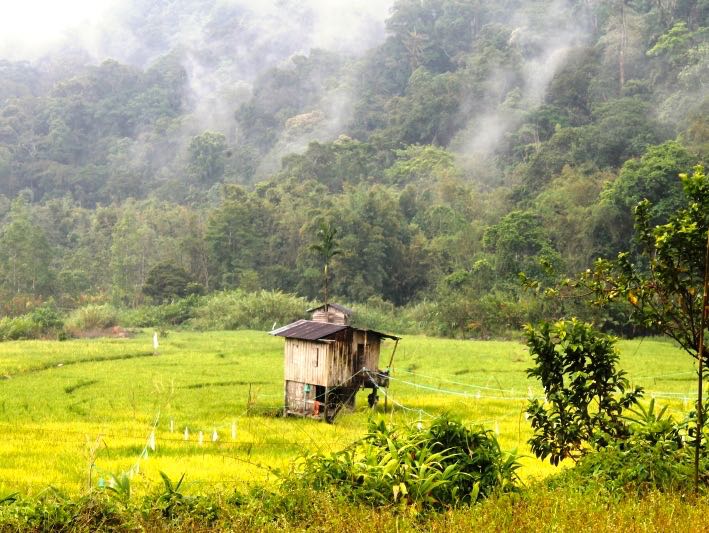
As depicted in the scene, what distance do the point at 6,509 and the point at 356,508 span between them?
3.84m

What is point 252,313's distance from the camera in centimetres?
5281

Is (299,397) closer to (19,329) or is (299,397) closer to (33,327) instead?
(19,329)

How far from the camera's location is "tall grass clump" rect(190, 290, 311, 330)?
51.9m

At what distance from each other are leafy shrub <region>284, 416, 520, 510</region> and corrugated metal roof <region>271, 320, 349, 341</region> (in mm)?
11688

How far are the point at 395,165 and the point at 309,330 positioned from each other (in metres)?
66.2

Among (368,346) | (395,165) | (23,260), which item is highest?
(395,165)

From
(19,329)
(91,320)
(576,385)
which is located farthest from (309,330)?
(91,320)

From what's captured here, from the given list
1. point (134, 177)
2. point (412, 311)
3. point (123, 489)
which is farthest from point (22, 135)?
point (123, 489)

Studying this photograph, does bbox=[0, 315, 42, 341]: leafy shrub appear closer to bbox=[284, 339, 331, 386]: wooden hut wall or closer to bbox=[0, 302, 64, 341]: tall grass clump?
bbox=[0, 302, 64, 341]: tall grass clump

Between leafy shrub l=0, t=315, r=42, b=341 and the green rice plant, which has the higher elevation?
the green rice plant

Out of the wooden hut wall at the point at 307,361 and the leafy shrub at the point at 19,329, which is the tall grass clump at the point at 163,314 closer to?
the leafy shrub at the point at 19,329

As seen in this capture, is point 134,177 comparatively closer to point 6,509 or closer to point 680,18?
point 680,18

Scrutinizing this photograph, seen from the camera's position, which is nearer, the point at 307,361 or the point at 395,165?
the point at 307,361

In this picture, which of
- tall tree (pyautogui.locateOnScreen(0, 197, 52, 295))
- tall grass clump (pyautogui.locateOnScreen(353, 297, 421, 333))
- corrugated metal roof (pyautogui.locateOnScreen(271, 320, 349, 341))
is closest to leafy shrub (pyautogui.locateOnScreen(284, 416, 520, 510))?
corrugated metal roof (pyautogui.locateOnScreen(271, 320, 349, 341))
